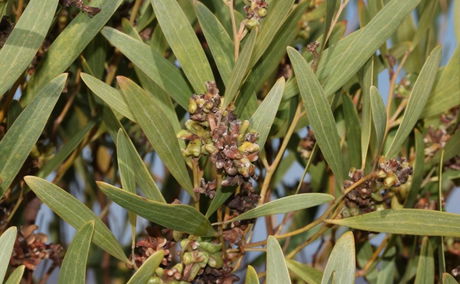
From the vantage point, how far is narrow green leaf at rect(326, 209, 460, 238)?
2.22ft

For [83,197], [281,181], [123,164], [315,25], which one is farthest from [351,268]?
[83,197]

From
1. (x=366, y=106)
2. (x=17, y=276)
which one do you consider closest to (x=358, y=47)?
(x=366, y=106)

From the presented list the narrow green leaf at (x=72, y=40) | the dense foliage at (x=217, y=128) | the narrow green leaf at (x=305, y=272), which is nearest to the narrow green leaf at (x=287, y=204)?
the dense foliage at (x=217, y=128)

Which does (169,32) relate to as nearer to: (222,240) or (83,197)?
(222,240)

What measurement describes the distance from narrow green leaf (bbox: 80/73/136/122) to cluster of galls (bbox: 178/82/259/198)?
7cm

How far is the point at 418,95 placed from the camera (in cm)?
74

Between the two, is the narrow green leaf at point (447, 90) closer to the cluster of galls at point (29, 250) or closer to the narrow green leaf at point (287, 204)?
the narrow green leaf at point (287, 204)

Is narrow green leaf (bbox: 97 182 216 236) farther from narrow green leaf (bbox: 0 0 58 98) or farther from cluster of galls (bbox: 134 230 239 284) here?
narrow green leaf (bbox: 0 0 58 98)

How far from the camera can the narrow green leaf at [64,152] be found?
2.73ft

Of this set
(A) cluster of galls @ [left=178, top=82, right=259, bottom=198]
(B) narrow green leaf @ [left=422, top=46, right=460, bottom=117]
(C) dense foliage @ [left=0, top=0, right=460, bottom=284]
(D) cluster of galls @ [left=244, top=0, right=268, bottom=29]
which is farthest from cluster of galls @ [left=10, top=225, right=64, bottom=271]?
(B) narrow green leaf @ [left=422, top=46, right=460, bottom=117]

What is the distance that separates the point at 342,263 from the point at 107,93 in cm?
26

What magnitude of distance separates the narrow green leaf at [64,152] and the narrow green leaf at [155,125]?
0.18 m

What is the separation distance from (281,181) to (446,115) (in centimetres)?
37

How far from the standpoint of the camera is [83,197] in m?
1.37
